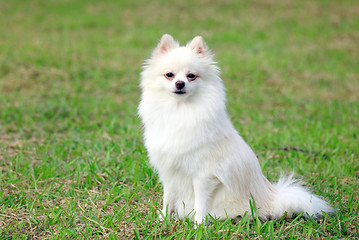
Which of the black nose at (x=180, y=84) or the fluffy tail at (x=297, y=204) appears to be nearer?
the black nose at (x=180, y=84)

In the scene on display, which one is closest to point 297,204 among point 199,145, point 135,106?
point 199,145

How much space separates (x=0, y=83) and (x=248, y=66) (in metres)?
4.66

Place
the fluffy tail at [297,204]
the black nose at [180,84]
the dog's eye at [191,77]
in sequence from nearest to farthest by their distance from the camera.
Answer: the black nose at [180,84], the dog's eye at [191,77], the fluffy tail at [297,204]

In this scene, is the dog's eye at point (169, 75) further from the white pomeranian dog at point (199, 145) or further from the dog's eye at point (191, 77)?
the dog's eye at point (191, 77)

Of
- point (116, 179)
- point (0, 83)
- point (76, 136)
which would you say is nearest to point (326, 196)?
point (116, 179)

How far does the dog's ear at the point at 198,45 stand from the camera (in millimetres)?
3008

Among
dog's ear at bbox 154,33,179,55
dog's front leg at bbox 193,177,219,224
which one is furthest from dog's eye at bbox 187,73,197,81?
dog's front leg at bbox 193,177,219,224

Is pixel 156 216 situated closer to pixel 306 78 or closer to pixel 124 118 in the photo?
pixel 124 118

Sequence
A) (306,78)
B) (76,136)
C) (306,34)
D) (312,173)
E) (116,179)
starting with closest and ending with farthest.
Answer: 1. (116,179)
2. (312,173)
3. (76,136)
4. (306,78)
5. (306,34)

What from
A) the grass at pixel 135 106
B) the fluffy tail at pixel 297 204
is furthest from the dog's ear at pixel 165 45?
the fluffy tail at pixel 297 204

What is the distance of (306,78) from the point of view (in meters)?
8.02

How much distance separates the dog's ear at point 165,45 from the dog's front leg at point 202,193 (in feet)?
3.23

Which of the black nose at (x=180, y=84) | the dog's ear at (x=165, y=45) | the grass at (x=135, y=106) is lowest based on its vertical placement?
the grass at (x=135, y=106)

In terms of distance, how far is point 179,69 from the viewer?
2922mm
